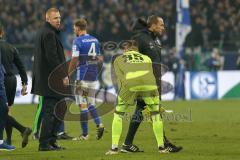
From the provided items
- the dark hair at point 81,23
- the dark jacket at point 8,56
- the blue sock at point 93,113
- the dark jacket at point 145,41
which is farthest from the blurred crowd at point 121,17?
the dark jacket at point 145,41

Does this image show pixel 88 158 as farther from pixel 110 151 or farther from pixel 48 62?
pixel 48 62

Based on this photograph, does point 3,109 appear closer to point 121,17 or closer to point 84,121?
point 84,121

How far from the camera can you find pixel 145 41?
508 inches

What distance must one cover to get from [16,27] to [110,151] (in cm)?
2310

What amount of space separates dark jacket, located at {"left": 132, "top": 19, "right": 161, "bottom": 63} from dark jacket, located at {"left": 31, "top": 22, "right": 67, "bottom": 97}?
4.73ft

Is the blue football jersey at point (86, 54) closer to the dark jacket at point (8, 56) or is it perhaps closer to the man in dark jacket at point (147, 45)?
the dark jacket at point (8, 56)

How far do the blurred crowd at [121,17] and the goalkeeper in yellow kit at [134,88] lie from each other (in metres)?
20.9

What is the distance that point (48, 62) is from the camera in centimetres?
1337

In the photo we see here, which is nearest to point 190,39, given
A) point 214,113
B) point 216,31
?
point 216,31

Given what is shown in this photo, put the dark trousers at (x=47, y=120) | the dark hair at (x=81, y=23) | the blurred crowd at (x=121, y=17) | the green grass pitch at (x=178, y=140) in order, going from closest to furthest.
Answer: the green grass pitch at (x=178, y=140) < the dark trousers at (x=47, y=120) < the dark hair at (x=81, y=23) < the blurred crowd at (x=121, y=17)

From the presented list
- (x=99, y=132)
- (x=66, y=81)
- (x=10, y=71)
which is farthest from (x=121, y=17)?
(x=66, y=81)

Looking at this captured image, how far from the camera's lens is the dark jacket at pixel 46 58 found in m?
13.3

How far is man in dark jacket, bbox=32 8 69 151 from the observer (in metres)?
13.3

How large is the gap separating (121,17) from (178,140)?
21.7 m
